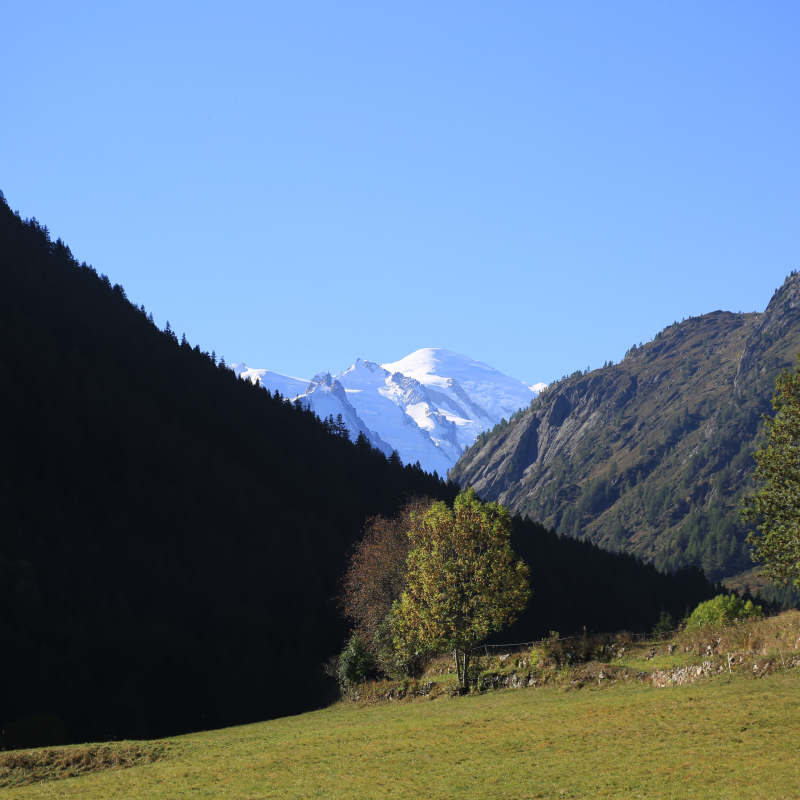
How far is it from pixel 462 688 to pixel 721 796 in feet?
113

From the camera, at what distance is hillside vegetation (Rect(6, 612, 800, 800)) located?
2922 cm

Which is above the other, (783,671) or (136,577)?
(136,577)

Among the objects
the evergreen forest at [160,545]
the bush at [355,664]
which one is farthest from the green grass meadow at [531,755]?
the evergreen forest at [160,545]

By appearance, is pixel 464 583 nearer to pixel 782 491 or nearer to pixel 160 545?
pixel 782 491

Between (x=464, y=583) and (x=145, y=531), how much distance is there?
93.5m

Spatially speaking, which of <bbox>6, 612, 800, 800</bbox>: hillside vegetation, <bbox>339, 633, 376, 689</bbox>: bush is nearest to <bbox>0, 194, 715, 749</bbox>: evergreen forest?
<bbox>339, 633, 376, 689</bbox>: bush

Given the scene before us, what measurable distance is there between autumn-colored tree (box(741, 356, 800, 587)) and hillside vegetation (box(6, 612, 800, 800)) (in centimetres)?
395

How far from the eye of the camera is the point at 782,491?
49844 mm

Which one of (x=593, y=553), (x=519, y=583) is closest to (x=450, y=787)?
(x=519, y=583)

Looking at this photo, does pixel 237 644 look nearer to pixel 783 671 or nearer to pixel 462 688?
pixel 462 688

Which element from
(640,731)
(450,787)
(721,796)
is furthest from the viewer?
(640,731)

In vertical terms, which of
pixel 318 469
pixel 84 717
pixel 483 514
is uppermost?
pixel 318 469

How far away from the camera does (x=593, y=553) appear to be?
654 ft

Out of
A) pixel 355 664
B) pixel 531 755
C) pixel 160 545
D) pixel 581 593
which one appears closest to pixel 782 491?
pixel 531 755
